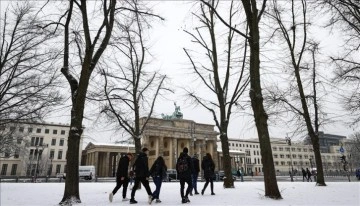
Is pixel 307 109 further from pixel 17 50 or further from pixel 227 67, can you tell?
pixel 17 50

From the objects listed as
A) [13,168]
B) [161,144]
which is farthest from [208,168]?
[13,168]

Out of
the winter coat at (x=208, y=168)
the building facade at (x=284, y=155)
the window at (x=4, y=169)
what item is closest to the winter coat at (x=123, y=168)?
the winter coat at (x=208, y=168)

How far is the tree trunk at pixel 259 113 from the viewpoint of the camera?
9.68m

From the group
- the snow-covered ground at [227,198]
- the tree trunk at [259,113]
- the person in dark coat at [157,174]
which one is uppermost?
the tree trunk at [259,113]

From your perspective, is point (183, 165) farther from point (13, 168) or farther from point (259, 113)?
point (13, 168)

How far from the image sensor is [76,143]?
390 inches

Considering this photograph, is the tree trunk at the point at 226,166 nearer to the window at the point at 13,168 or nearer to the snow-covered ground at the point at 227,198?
the snow-covered ground at the point at 227,198

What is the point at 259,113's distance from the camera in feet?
34.0

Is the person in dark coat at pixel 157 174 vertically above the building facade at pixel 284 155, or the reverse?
the building facade at pixel 284 155

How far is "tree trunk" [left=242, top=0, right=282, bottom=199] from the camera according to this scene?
9680 mm

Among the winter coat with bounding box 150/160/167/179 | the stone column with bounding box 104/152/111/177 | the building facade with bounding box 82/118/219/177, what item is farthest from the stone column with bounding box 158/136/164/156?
the winter coat with bounding box 150/160/167/179

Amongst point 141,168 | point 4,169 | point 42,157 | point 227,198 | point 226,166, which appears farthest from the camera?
point 42,157

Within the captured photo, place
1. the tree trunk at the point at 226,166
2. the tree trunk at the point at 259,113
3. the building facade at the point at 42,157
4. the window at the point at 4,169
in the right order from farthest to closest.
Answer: the window at the point at 4,169, the building facade at the point at 42,157, the tree trunk at the point at 226,166, the tree trunk at the point at 259,113

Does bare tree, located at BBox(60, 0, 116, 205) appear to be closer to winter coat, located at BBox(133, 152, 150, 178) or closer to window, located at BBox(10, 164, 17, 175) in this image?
winter coat, located at BBox(133, 152, 150, 178)
